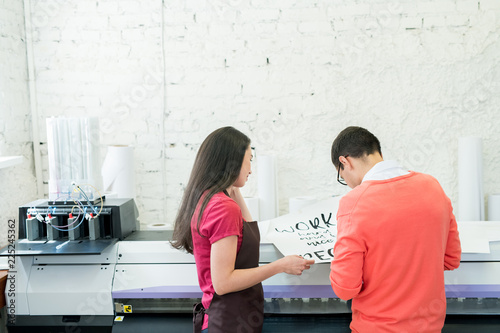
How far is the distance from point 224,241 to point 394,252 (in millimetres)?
450

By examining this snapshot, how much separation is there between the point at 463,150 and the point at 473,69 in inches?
16.9

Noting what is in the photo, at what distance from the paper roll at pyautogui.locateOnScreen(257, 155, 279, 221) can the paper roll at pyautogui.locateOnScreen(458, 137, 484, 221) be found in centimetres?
94

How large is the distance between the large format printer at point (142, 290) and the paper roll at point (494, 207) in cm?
70

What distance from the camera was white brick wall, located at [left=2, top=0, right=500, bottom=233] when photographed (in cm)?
232

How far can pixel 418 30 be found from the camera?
2314 mm

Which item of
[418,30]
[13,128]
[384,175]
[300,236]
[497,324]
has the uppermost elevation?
[418,30]

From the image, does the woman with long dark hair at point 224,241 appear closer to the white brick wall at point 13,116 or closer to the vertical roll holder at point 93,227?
the vertical roll holder at point 93,227

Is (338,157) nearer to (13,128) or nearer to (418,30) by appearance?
(418,30)

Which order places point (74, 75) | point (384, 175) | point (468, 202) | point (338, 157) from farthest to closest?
point (74, 75) → point (468, 202) → point (338, 157) → point (384, 175)

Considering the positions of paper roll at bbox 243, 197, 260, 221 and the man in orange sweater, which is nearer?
the man in orange sweater

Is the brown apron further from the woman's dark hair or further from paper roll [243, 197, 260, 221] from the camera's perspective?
paper roll [243, 197, 260, 221]

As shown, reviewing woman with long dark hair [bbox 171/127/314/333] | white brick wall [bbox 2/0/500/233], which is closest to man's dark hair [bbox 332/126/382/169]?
woman with long dark hair [bbox 171/127/314/333]

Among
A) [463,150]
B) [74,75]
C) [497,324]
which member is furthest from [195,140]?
[497,324]

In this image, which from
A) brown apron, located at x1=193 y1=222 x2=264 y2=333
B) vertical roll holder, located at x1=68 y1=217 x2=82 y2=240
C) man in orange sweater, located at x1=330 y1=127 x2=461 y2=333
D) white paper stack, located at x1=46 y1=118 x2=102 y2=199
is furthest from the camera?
white paper stack, located at x1=46 y1=118 x2=102 y2=199
